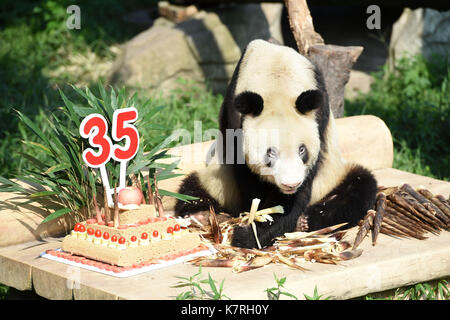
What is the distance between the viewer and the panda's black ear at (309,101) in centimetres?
372

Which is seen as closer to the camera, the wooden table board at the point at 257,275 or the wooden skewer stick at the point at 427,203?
the wooden table board at the point at 257,275

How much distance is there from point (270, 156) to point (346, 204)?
2.38 ft

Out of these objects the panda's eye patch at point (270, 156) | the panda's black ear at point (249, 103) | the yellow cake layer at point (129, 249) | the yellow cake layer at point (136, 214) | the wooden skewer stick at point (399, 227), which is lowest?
the wooden skewer stick at point (399, 227)

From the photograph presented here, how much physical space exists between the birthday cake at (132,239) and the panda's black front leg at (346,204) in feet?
2.85

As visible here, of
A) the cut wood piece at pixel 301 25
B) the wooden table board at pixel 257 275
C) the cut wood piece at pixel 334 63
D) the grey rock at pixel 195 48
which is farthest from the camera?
the grey rock at pixel 195 48

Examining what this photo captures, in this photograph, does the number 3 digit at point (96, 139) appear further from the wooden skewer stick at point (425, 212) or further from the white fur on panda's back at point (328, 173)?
the wooden skewer stick at point (425, 212)

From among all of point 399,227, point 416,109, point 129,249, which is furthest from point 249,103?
point 416,109

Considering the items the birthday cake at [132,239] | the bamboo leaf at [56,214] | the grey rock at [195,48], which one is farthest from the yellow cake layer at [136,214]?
the grey rock at [195,48]

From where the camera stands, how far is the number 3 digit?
3514 mm

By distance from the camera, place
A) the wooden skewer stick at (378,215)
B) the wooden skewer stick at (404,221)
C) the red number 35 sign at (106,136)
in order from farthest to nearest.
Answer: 1. the wooden skewer stick at (404,221)
2. the wooden skewer stick at (378,215)
3. the red number 35 sign at (106,136)

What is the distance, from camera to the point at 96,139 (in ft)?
11.6

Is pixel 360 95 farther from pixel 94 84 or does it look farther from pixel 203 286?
pixel 203 286

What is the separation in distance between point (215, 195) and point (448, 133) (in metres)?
3.41
